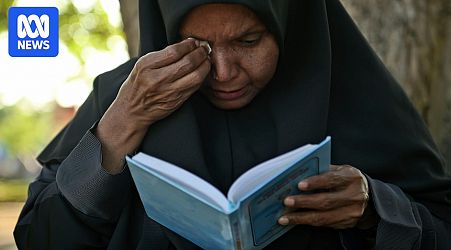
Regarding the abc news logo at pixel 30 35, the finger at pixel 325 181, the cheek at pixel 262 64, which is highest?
the cheek at pixel 262 64

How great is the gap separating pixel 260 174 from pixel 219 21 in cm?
51

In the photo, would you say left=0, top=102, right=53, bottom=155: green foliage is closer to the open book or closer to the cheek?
the cheek

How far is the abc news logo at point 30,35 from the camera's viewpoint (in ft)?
12.9

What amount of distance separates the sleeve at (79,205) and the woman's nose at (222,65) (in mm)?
385

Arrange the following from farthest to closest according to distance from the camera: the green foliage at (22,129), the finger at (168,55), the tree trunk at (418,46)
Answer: the green foliage at (22,129) → the tree trunk at (418,46) → the finger at (168,55)

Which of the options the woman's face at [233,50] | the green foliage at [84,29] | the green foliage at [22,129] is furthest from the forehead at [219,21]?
the green foliage at [22,129]

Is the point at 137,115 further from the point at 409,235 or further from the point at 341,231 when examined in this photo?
the point at 409,235

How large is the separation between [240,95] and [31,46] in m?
2.04

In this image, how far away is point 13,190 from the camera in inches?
802

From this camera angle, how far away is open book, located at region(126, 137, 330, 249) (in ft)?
5.84

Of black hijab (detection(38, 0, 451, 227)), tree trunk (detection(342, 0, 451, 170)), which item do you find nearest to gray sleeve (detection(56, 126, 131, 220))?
black hijab (detection(38, 0, 451, 227))

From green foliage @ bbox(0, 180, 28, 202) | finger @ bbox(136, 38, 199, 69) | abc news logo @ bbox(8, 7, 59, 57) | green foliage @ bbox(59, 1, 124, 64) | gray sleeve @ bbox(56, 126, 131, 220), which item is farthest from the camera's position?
green foliage @ bbox(0, 180, 28, 202)

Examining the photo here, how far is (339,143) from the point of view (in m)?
2.34

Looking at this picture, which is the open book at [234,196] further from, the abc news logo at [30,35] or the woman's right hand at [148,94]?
the abc news logo at [30,35]
